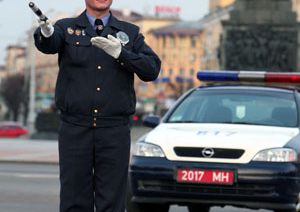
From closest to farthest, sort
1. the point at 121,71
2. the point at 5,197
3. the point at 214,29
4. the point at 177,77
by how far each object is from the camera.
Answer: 1. the point at 121,71
2. the point at 5,197
3. the point at 214,29
4. the point at 177,77

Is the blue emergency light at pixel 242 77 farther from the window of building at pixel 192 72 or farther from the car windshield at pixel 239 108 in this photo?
the window of building at pixel 192 72

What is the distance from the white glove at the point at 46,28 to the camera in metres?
5.05

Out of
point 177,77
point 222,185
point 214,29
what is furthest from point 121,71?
point 177,77

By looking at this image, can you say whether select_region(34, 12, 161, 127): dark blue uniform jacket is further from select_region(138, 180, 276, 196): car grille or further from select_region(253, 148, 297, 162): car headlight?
select_region(253, 148, 297, 162): car headlight

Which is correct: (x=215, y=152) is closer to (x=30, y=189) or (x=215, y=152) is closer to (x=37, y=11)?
(x=37, y=11)

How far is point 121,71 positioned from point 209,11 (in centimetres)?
11654

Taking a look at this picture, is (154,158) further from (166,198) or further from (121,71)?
(121,71)

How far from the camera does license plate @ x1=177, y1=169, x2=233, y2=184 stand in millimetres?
8914

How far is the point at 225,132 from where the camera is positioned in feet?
31.0

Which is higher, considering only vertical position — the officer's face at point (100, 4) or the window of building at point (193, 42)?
the officer's face at point (100, 4)

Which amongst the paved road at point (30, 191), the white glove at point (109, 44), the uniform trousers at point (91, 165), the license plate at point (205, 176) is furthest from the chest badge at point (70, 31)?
the paved road at point (30, 191)

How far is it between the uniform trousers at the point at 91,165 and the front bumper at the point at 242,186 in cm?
369

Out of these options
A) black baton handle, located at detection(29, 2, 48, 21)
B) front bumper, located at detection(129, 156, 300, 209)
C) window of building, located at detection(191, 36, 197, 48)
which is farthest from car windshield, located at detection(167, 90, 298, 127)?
window of building, located at detection(191, 36, 197, 48)

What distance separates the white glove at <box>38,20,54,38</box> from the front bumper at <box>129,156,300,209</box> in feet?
13.4
